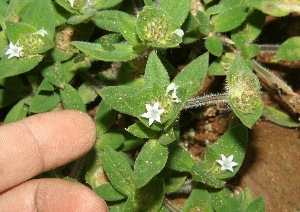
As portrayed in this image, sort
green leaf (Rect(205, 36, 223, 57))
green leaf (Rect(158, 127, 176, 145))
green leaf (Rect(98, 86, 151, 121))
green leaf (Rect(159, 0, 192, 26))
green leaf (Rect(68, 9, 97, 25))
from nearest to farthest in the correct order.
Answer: green leaf (Rect(98, 86, 151, 121)), green leaf (Rect(158, 127, 176, 145)), green leaf (Rect(159, 0, 192, 26)), green leaf (Rect(68, 9, 97, 25)), green leaf (Rect(205, 36, 223, 57))

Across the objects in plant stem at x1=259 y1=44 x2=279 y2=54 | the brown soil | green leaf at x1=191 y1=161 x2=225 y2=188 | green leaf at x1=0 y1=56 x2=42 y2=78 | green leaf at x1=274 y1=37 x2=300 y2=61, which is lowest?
the brown soil

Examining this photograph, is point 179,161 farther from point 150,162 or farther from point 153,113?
point 153,113

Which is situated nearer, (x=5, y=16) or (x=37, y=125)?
(x=37, y=125)

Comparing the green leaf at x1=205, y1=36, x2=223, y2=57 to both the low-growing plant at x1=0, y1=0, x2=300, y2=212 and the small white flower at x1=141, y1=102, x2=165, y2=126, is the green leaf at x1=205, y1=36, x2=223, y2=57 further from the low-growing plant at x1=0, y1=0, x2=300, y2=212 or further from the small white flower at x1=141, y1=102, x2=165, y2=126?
the small white flower at x1=141, y1=102, x2=165, y2=126

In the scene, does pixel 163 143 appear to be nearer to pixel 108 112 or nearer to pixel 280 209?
pixel 108 112

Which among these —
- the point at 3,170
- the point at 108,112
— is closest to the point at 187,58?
the point at 108,112

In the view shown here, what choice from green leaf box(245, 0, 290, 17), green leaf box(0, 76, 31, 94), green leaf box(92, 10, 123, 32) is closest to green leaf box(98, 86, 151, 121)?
green leaf box(92, 10, 123, 32)

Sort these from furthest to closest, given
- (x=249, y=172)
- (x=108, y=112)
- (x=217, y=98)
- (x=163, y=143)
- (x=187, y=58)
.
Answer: (x=187, y=58) → (x=249, y=172) → (x=108, y=112) → (x=217, y=98) → (x=163, y=143)
